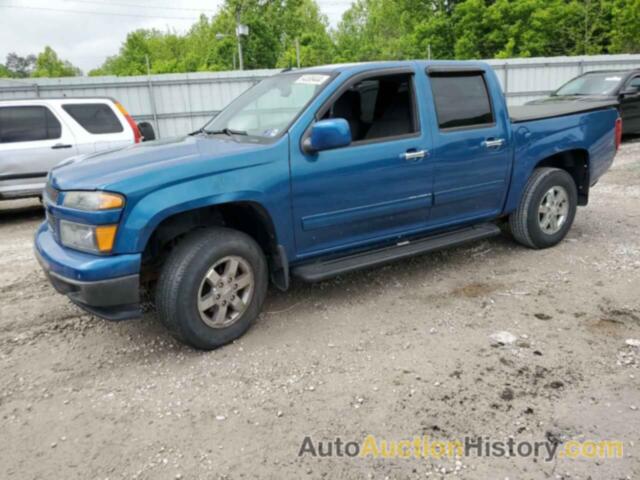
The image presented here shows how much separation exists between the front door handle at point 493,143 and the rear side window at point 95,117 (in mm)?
6060

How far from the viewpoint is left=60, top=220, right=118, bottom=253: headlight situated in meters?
3.19

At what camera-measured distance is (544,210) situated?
5.39 metres

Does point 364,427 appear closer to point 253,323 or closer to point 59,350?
point 253,323

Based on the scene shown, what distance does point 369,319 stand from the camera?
13.3ft

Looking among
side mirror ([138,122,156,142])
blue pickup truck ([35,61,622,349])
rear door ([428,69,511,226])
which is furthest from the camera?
side mirror ([138,122,156,142])

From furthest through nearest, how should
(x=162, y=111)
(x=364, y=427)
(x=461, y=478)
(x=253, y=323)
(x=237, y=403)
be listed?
(x=162, y=111) < (x=253, y=323) < (x=237, y=403) < (x=364, y=427) < (x=461, y=478)

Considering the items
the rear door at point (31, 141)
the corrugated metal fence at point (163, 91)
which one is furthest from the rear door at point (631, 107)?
the rear door at point (31, 141)

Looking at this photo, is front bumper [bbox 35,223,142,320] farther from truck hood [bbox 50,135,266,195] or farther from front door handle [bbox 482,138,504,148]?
front door handle [bbox 482,138,504,148]

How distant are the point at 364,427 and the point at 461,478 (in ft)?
1.82

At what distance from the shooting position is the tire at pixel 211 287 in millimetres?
3402

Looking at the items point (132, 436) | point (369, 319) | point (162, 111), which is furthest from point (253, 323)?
point (162, 111)

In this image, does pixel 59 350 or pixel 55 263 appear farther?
pixel 59 350

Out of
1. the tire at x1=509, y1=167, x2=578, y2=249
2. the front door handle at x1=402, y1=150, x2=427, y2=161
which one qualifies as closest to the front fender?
the front door handle at x1=402, y1=150, x2=427, y2=161

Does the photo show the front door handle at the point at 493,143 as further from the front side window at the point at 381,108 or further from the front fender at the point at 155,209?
the front fender at the point at 155,209
